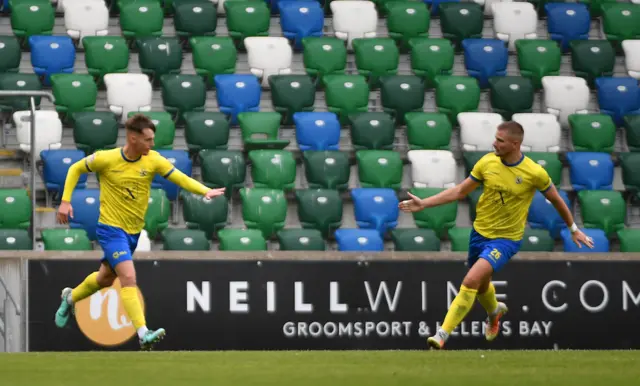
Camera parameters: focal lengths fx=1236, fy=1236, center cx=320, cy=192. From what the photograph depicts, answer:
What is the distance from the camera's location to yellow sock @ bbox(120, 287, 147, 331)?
9133 millimetres

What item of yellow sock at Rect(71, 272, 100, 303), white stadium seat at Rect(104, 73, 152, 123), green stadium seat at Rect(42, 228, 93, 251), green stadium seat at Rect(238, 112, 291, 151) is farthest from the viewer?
white stadium seat at Rect(104, 73, 152, 123)

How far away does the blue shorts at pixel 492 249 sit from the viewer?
949cm

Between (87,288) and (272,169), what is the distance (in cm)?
488

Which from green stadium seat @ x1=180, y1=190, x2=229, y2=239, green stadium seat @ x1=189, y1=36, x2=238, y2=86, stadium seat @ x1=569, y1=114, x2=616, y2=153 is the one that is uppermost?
green stadium seat @ x1=189, y1=36, x2=238, y2=86

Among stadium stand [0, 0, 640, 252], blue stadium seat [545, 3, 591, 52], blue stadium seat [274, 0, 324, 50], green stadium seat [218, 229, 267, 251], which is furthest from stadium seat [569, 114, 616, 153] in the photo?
green stadium seat [218, 229, 267, 251]

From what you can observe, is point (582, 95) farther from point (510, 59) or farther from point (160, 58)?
point (160, 58)

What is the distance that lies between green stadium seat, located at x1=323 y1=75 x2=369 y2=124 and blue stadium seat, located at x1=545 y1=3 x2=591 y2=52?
3541 millimetres

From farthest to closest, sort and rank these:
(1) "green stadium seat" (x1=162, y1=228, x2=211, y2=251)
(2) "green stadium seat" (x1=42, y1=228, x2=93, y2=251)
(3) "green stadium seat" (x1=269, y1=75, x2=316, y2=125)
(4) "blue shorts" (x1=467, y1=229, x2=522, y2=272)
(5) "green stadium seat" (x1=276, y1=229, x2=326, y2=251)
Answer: (3) "green stadium seat" (x1=269, y1=75, x2=316, y2=125) → (5) "green stadium seat" (x1=276, y1=229, x2=326, y2=251) → (1) "green stadium seat" (x1=162, y1=228, x2=211, y2=251) → (2) "green stadium seat" (x1=42, y1=228, x2=93, y2=251) → (4) "blue shorts" (x1=467, y1=229, x2=522, y2=272)

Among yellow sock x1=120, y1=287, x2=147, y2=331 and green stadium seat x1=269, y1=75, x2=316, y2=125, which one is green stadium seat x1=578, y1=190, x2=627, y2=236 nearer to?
green stadium seat x1=269, y1=75, x2=316, y2=125

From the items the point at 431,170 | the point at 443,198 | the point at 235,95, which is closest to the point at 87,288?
the point at 443,198

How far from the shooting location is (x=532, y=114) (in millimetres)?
16172

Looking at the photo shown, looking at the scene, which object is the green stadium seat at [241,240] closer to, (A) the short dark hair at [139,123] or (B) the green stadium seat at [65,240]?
(B) the green stadium seat at [65,240]

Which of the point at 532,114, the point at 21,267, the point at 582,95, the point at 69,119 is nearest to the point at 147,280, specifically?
the point at 21,267

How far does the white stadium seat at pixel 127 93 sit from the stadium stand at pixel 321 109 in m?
0.02
